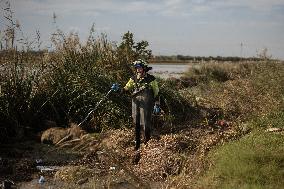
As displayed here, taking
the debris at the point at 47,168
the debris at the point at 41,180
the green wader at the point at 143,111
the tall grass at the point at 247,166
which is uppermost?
the green wader at the point at 143,111

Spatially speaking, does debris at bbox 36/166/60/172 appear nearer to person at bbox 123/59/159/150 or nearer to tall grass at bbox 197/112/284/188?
person at bbox 123/59/159/150

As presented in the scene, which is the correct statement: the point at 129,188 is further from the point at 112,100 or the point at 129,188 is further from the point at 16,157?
the point at 112,100

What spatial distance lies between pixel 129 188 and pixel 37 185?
1.70 metres

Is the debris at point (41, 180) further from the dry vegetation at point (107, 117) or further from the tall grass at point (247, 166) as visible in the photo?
the tall grass at point (247, 166)

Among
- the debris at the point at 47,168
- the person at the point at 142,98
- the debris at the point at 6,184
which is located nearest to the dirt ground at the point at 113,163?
the debris at the point at 47,168

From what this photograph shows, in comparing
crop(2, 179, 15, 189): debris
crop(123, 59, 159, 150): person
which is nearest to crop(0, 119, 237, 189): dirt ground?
crop(2, 179, 15, 189): debris

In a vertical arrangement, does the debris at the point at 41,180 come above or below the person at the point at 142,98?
below

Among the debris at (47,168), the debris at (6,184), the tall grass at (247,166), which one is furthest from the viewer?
the debris at (47,168)

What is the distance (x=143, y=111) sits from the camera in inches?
416

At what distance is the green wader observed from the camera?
415 inches

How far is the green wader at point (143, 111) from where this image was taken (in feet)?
34.6

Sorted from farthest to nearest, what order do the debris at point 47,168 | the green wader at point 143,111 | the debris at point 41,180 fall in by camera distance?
the green wader at point 143,111 → the debris at point 47,168 → the debris at point 41,180

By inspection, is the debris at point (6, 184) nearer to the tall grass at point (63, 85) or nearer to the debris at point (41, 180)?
the debris at point (41, 180)

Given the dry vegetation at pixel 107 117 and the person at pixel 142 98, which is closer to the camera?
the dry vegetation at pixel 107 117
